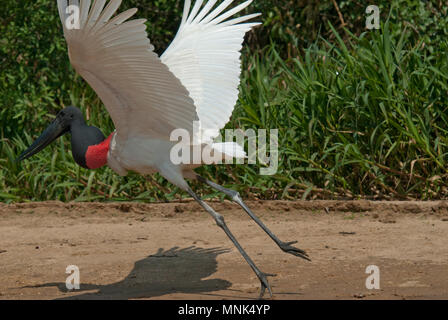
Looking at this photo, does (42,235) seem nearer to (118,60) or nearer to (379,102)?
(118,60)

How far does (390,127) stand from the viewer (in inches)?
236

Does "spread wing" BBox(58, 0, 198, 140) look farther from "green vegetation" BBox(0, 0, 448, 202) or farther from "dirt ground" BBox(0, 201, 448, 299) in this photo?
"green vegetation" BBox(0, 0, 448, 202)

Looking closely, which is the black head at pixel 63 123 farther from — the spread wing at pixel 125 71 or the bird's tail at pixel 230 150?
the bird's tail at pixel 230 150

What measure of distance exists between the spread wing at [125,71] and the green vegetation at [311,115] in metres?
→ 1.94

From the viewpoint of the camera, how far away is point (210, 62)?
488 cm

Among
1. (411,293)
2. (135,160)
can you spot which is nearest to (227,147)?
(135,160)

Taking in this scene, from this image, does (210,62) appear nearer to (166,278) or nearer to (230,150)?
(230,150)

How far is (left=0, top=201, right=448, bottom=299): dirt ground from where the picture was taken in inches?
166

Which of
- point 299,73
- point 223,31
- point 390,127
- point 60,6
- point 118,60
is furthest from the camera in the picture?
point 299,73

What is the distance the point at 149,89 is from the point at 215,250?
1.46 metres

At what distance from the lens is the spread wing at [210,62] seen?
471 centimetres

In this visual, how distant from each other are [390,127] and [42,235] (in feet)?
8.79

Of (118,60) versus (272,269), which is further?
(272,269)

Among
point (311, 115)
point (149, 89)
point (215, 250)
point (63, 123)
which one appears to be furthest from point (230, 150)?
point (311, 115)
